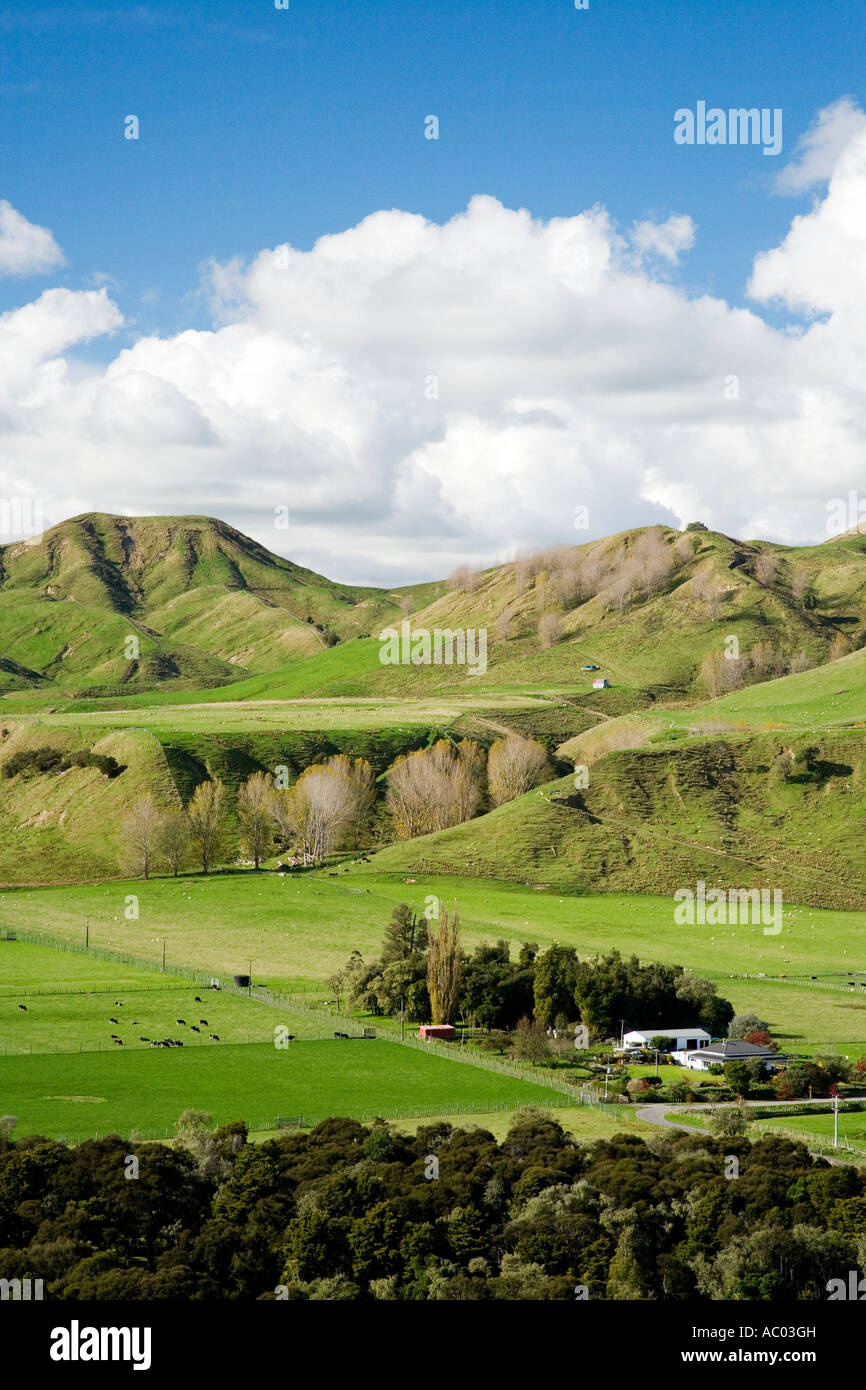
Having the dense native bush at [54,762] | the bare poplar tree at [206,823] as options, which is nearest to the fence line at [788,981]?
the bare poplar tree at [206,823]

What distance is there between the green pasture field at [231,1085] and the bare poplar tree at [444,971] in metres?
8.38

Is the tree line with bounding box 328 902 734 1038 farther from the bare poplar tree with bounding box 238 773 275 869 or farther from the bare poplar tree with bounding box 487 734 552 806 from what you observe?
the bare poplar tree with bounding box 487 734 552 806

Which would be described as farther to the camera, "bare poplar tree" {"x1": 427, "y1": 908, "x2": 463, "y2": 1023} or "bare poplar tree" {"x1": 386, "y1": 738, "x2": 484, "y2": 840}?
"bare poplar tree" {"x1": 386, "y1": 738, "x2": 484, "y2": 840}

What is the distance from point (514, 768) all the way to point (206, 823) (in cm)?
4522

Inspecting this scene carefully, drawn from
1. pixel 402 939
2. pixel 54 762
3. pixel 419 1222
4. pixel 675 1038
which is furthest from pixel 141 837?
pixel 419 1222

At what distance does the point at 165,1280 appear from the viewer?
35.9 metres

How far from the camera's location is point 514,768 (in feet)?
544

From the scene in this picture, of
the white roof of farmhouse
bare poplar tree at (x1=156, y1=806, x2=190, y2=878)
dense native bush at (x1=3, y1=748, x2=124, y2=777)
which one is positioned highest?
dense native bush at (x1=3, y1=748, x2=124, y2=777)

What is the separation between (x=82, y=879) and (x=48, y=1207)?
91312 mm

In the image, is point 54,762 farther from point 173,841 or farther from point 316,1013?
point 316,1013

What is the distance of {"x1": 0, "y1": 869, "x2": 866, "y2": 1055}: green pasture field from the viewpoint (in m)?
89.9

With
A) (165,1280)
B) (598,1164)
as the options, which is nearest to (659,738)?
(598,1164)

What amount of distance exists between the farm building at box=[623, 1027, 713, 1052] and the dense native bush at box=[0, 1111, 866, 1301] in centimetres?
2648

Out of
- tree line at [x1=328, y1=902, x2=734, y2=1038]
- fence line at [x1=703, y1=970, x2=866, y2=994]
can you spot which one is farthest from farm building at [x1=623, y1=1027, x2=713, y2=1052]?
fence line at [x1=703, y1=970, x2=866, y2=994]
